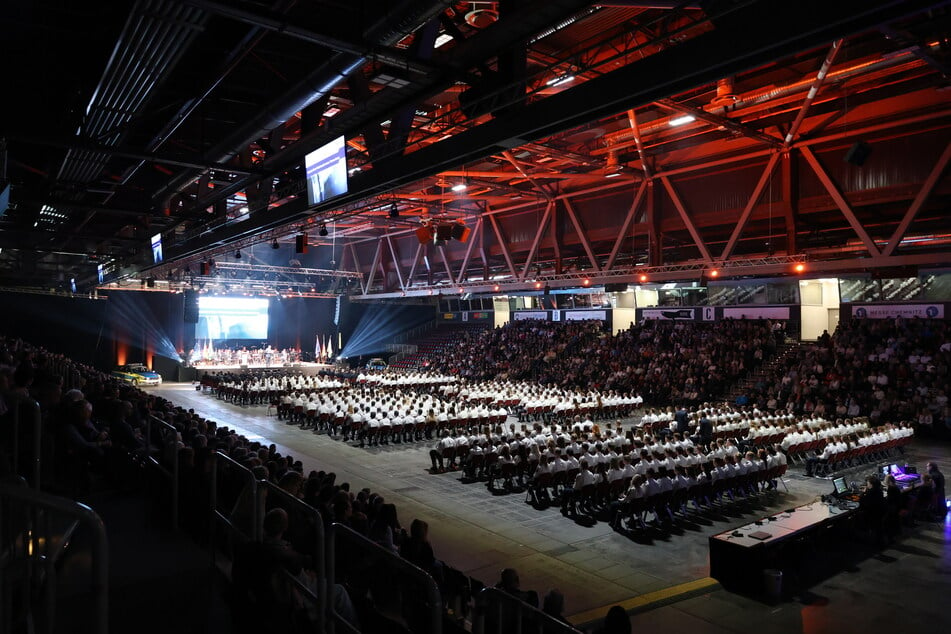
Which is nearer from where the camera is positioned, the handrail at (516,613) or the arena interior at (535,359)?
the handrail at (516,613)

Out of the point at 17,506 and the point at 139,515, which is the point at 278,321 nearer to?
the point at 139,515

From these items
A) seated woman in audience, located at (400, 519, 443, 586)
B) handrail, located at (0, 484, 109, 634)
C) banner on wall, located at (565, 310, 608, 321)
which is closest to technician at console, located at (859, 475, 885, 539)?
seated woman in audience, located at (400, 519, 443, 586)

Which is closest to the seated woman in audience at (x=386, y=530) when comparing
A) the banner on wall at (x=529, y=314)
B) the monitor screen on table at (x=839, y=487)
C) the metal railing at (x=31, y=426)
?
the metal railing at (x=31, y=426)

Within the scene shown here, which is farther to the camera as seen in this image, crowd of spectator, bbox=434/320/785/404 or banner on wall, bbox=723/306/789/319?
banner on wall, bbox=723/306/789/319

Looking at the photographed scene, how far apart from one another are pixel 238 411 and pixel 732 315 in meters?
22.6

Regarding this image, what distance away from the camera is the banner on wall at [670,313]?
3009 centimetres

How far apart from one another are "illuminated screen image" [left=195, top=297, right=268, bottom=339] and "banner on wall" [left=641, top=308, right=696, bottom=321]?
25896 millimetres

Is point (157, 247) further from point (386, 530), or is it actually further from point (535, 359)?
point (535, 359)

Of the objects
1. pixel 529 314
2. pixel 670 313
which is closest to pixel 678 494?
pixel 670 313

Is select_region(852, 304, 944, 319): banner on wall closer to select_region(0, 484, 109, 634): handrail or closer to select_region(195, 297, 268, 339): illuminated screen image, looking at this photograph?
select_region(0, 484, 109, 634): handrail

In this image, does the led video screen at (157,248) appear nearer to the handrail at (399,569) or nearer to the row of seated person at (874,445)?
the handrail at (399,569)

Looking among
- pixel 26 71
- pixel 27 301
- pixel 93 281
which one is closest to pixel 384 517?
pixel 26 71

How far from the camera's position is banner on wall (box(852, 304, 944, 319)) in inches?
879

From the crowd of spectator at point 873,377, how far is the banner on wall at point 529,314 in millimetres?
16035
